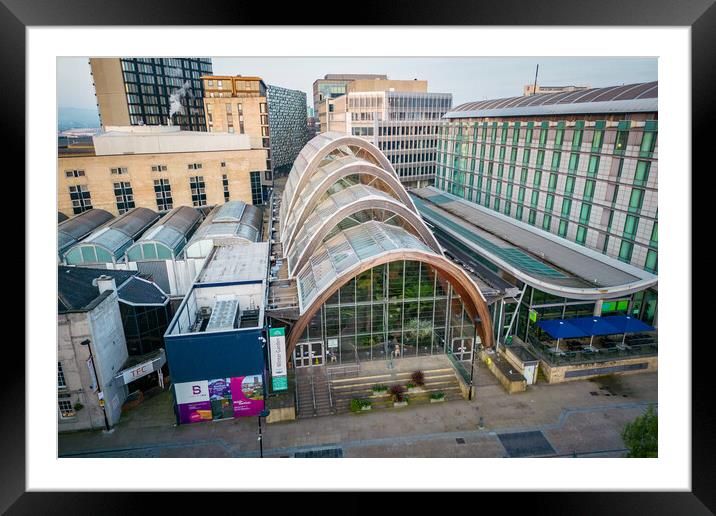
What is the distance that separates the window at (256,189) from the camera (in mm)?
42750

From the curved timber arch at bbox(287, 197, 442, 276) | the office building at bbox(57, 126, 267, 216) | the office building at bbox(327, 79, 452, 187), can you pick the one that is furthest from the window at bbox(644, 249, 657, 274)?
the office building at bbox(327, 79, 452, 187)

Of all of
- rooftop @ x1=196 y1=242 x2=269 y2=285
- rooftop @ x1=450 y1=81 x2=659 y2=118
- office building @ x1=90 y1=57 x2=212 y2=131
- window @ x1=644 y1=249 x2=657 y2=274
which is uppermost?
office building @ x1=90 y1=57 x2=212 y2=131

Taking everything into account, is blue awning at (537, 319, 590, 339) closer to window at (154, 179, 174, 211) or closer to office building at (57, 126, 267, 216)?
office building at (57, 126, 267, 216)

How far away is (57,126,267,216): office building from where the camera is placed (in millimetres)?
36688

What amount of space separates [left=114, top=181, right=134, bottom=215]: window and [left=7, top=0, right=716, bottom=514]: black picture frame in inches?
1418

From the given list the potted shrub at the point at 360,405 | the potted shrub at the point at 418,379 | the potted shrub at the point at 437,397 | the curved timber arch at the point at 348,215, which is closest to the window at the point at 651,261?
the curved timber arch at the point at 348,215

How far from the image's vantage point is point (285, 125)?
82.8m

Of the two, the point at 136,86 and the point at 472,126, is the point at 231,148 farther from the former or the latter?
the point at 136,86

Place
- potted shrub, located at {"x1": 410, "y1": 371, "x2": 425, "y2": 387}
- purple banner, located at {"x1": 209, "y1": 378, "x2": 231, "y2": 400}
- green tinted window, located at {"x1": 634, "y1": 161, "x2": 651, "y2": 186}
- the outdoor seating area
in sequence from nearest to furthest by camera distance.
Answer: purple banner, located at {"x1": 209, "y1": 378, "x2": 231, "y2": 400}, potted shrub, located at {"x1": 410, "y1": 371, "x2": 425, "y2": 387}, the outdoor seating area, green tinted window, located at {"x1": 634, "y1": 161, "x2": 651, "y2": 186}

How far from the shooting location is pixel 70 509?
667cm

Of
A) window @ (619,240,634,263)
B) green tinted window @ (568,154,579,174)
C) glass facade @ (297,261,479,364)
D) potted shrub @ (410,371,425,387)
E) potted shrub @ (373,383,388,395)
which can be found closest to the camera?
potted shrub @ (373,383,388,395)

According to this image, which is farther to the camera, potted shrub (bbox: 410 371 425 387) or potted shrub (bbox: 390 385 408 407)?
potted shrub (bbox: 410 371 425 387)

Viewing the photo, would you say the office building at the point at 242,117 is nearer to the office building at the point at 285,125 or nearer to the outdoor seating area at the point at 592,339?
the office building at the point at 285,125
